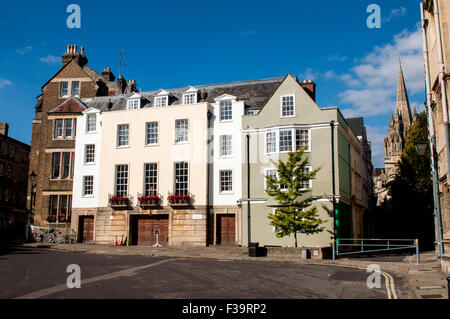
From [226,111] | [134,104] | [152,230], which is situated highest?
[134,104]

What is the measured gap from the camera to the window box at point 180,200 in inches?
1266

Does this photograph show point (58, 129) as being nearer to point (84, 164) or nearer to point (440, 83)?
point (84, 164)

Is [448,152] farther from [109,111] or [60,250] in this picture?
[109,111]

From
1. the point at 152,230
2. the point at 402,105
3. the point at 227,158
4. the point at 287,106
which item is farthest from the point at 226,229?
the point at 402,105

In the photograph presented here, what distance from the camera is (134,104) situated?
3691cm

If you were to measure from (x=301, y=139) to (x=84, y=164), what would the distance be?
62.4 ft

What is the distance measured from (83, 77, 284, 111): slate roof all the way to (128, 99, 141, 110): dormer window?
22.7 inches

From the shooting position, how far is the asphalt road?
11336 millimetres

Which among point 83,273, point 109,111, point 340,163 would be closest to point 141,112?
point 109,111

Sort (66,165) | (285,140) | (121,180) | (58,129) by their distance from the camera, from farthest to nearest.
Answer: (58,129) < (66,165) < (121,180) < (285,140)

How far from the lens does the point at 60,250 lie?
2925 centimetres

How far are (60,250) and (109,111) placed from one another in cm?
1290

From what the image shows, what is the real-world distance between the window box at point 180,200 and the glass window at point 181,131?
4.75m

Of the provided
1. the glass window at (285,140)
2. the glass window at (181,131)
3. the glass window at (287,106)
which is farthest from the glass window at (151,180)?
the glass window at (287,106)
